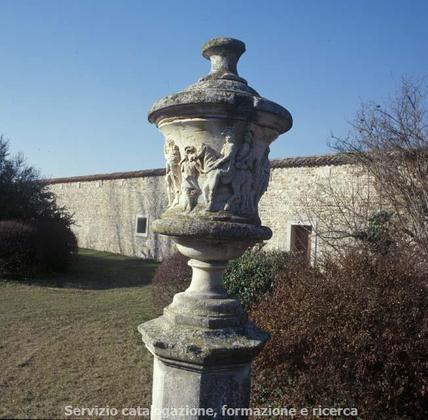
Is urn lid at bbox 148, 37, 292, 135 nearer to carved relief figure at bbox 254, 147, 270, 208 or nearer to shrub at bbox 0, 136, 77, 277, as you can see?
carved relief figure at bbox 254, 147, 270, 208

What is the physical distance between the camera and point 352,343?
364cm

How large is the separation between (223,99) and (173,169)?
0.60 m

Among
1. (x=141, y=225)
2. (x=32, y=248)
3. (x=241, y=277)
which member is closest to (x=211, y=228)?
(x=241, y=277)

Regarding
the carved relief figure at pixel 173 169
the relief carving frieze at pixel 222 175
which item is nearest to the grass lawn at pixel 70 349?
the carved relief figure at pixel 173 169

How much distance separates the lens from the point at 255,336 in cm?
271

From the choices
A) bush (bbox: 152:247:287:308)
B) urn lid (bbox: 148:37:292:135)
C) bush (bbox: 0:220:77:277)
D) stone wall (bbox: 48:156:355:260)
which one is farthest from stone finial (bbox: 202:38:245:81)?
bush (bbox: 0:220:77:277)

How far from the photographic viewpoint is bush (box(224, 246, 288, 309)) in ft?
20.3

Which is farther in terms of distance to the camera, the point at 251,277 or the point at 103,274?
the point at 103,274

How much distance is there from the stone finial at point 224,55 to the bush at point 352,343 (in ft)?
7.58

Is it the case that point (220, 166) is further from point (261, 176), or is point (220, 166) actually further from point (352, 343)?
point (352, 343)

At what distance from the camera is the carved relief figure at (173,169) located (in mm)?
2821

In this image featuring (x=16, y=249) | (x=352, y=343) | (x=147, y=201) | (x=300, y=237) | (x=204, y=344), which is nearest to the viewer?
(x=204, y=344)

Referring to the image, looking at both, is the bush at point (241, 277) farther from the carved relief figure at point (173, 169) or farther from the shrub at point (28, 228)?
the shrub at point (28, 228)

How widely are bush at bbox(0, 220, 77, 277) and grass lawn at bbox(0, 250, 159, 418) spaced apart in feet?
2.66
